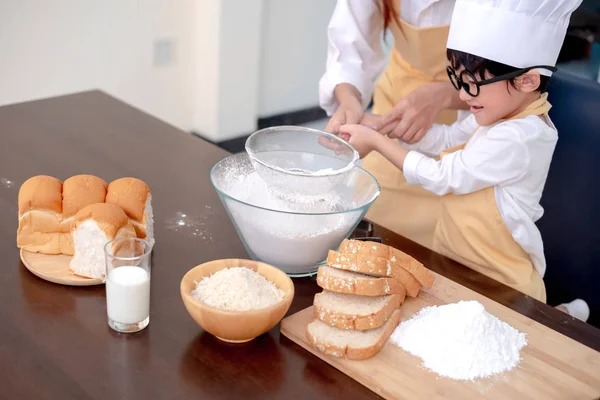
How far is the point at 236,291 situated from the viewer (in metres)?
1.05

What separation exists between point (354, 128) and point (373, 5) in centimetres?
46

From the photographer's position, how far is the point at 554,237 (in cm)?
166

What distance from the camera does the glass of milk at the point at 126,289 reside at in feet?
3.41

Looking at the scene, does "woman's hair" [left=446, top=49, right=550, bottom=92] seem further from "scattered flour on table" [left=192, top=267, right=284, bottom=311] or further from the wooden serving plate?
the wooden serving plate

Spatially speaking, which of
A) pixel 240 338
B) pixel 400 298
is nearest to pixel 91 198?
pixel 240 338

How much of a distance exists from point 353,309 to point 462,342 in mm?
165

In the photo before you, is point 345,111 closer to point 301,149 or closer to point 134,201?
point 301,149

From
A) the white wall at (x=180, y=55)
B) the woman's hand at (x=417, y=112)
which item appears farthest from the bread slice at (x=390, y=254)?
the white wall at (x=180, y=55)

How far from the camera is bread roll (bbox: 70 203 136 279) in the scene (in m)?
1.16

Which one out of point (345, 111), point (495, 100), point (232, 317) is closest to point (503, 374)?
point (232, 317)

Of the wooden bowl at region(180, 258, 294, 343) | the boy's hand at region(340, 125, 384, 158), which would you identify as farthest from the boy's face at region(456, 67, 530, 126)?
the wooden bowl at region(180, 258, 294, 343)

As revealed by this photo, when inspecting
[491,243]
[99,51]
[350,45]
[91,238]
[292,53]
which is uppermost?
[350,45]

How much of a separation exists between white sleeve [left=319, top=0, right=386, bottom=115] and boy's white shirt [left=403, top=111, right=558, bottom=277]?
45 cm

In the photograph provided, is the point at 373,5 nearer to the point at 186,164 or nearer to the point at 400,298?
the point at 186,164
